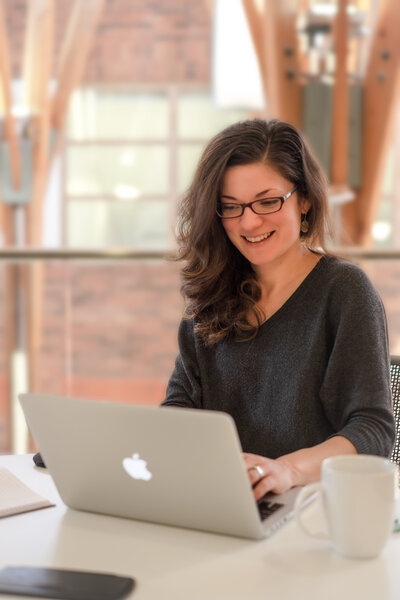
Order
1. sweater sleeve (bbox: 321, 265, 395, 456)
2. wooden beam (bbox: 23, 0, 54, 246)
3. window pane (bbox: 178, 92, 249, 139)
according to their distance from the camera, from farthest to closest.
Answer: window pane (bbox: 178, 92, 249, 139), wooden beam (bbox: 23, 0, 54, 246), sweater sleeve (bbox: 321, 265, 395, 456)

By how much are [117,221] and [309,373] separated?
4.65 meters

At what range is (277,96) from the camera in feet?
13.8

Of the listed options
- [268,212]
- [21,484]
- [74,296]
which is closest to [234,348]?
[268,212]

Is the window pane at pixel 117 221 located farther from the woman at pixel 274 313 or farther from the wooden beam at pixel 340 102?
the woman at pixel 274 313

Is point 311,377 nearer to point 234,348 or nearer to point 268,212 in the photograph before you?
point 234,348

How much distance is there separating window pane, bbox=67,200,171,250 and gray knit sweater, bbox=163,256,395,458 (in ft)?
14.4

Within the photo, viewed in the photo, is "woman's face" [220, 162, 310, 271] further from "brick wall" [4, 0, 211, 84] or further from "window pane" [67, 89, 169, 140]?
"window pane" [67, 89, 169, 140]

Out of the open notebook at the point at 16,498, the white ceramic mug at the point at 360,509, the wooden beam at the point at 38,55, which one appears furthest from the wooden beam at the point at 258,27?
the white ceramic mug at the point at 360,509

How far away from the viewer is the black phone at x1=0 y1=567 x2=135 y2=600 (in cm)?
99

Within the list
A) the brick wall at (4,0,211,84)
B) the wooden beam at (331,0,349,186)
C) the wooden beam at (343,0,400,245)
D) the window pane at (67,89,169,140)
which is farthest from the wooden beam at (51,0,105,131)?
the wooden beam at (343,0,400,245)

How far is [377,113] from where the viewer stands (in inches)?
168

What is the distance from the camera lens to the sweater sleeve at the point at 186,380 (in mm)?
1727

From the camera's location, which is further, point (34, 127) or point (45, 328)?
point (34, 127)

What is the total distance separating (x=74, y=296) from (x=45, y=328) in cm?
25
